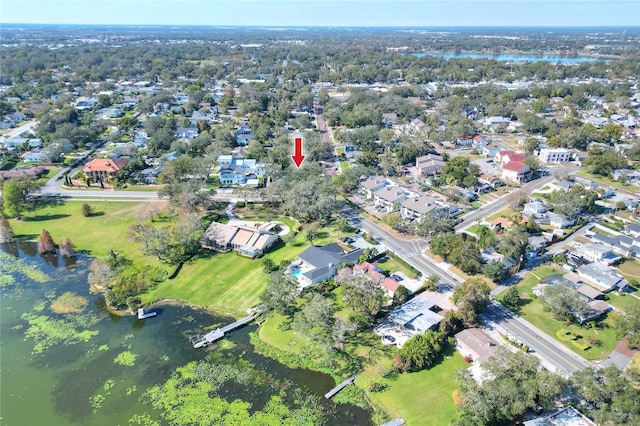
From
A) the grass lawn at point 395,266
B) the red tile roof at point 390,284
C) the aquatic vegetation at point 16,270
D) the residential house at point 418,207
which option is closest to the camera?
the red tile roof at point 390,284

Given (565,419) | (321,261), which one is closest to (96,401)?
(321,261)

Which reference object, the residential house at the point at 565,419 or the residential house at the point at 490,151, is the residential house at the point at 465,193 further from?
the residential house at the point at 565,419

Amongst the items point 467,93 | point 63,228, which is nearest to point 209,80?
point 467,93

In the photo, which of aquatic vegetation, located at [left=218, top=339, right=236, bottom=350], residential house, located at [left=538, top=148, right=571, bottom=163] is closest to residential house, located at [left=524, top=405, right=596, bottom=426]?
aquatic vegetation, located at [left=218, top=339, right=236, bottom=350]

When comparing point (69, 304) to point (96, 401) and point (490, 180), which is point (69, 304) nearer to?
point (96, 401)

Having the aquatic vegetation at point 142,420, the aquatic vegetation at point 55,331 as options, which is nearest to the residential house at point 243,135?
the aquatic vegetation at point 55,331

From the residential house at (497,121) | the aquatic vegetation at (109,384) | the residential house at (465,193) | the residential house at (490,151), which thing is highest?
the residential house at (497,121)

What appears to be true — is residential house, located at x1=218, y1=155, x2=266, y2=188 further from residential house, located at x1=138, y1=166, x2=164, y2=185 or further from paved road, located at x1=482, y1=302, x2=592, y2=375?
paved road, located at x1=482, y1=302, x2=592, y2=375
